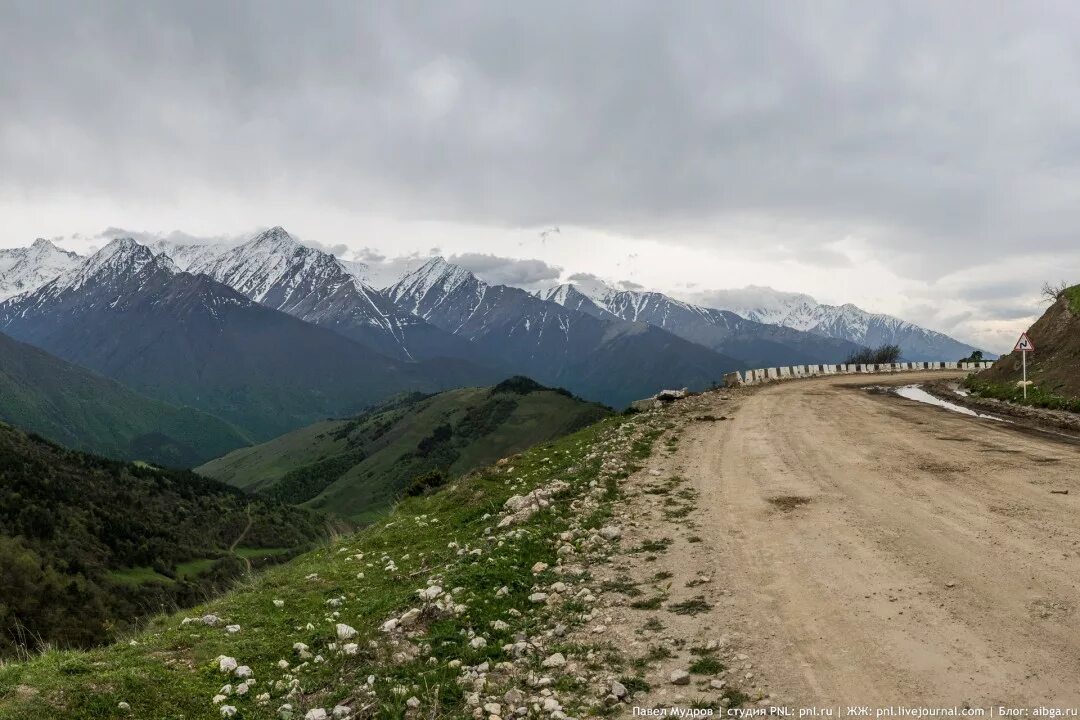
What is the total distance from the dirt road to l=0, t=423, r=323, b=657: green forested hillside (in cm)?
7575

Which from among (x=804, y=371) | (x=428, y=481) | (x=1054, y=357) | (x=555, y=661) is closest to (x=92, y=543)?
(x=428, y=481)

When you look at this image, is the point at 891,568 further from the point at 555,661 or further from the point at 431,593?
the point at 431,593

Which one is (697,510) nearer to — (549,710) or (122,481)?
(549,710)

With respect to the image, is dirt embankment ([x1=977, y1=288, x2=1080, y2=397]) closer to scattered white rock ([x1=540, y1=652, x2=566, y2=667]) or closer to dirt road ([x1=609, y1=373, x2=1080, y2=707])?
dirt road ([x1=609, y1=373, x2=1080, y2=707])

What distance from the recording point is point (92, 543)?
134750 mm

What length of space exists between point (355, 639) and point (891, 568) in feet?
28.3

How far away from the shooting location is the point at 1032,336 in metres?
40.9

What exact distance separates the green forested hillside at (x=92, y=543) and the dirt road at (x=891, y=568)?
7575 cm

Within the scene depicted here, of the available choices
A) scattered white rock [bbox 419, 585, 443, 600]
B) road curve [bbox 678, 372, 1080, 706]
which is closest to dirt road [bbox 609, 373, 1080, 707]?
road curve [bbox 678, 372, 1080, 706]

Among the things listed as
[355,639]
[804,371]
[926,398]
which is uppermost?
[804,371]

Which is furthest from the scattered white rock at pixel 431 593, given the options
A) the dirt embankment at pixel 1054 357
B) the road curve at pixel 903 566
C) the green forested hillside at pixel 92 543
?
the green forested hillside at pixel 92 543

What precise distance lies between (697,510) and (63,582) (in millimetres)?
131341

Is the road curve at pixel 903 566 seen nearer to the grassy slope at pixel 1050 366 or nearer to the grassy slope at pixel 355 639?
the grassy slope at pixel 355 639

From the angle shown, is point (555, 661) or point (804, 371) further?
point (804, 371)
